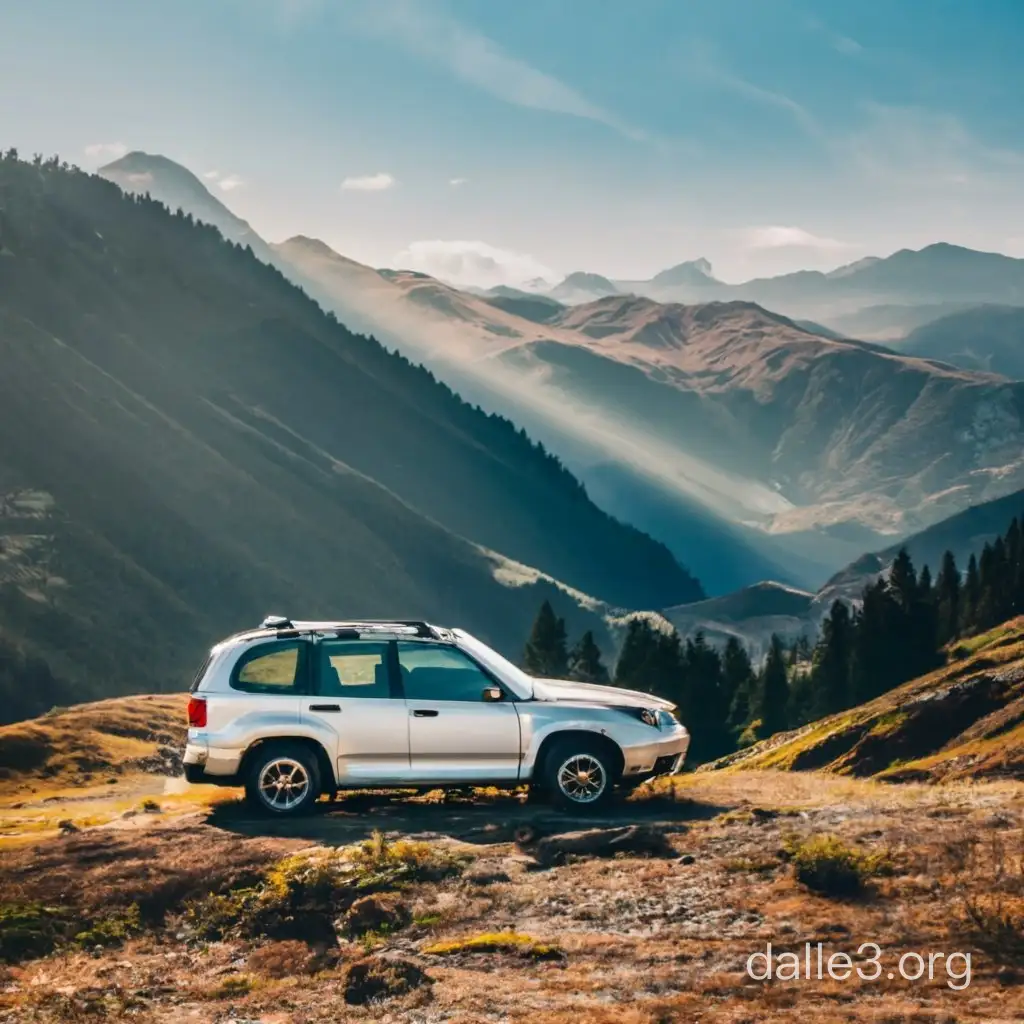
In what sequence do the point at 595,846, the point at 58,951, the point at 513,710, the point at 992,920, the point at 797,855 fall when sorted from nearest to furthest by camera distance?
the point at 992,920 < the point at 58,951 < the point at 797,855 < the point at 595,846 < the point at 513,710

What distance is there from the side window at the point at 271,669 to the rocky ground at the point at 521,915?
1.75m

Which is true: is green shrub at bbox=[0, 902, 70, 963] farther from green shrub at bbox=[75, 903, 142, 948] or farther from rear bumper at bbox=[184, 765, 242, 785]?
rear bumper at bbox=[184, 765, 242, 785]

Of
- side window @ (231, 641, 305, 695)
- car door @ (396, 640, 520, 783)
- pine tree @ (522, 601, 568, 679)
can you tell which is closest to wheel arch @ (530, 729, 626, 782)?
car door @ (396, 640, 520, 783)

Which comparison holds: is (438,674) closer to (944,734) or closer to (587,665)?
(944,734)

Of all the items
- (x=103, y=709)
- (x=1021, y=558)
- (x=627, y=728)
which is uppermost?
(x=1021, y=558)

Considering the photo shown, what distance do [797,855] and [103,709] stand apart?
8087 centimetres

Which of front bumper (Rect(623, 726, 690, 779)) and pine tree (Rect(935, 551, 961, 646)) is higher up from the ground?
pine tree (Rect(935, 551, 961, 646))

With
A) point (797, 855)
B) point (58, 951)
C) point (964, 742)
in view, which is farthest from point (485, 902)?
point (964, 742)

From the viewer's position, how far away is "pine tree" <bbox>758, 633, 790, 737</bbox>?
4213 inches

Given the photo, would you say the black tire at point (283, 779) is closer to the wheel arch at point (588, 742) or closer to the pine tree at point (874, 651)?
the wheel arch at point (588, 742)

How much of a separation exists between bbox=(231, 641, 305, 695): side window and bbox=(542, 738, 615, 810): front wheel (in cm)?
357

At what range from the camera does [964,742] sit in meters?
27.7

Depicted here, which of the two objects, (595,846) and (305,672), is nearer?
(595,846)

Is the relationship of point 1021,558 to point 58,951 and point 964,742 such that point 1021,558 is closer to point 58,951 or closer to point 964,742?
point 964,742
